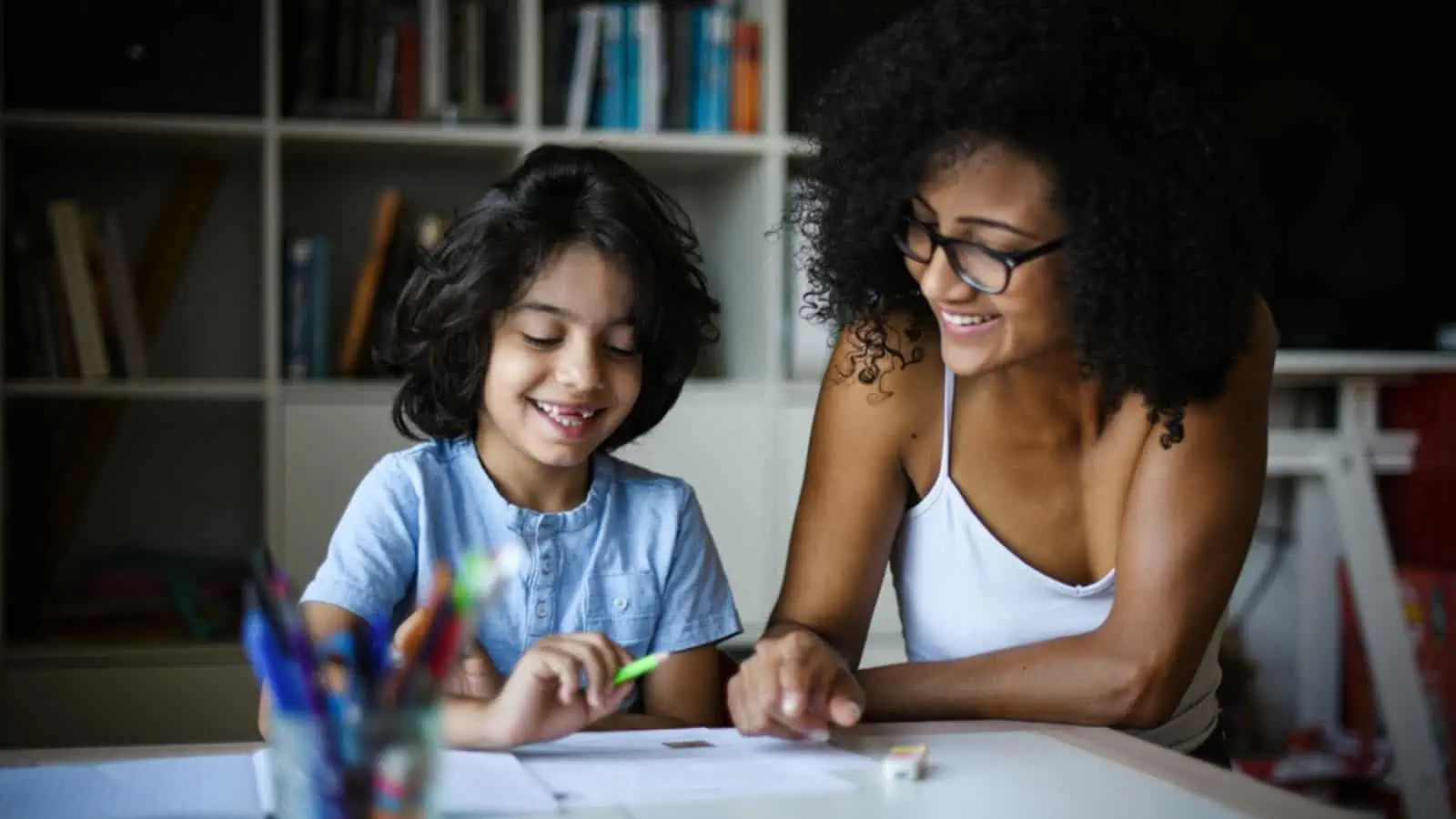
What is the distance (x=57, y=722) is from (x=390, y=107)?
1126 mm

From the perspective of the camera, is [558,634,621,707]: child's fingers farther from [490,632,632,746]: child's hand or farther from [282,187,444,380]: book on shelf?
[282,187,444,380]: book on shelf

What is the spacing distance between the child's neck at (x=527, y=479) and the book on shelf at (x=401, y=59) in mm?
1293

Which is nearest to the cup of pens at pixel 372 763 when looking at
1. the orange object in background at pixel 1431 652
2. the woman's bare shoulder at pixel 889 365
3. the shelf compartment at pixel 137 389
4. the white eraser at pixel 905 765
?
the white eraser at pixel 905 765

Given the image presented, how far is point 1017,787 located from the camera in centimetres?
89

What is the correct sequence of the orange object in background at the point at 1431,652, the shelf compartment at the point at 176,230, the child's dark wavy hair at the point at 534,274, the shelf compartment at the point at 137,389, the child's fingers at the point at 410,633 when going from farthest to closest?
1. the orange object in background at the point at 1431,652
2. the shelf compartment at the point at 176,230
3. the shelf compartment at the point at 137,389
4. the child's dark wavy hair at the point at 534,274
5. the child's fingers at the point at 410,633

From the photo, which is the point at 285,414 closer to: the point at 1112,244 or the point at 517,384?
the point at 517,384

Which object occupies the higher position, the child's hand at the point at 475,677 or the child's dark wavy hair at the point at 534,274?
the child's dark wavy hair at the point at 534,274

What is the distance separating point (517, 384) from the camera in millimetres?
1245

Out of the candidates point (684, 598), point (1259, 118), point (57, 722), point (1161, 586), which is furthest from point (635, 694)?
point (1259, 118)

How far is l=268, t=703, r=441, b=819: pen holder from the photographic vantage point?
537 mm

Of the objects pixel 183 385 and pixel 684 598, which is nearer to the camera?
pixel 684 598

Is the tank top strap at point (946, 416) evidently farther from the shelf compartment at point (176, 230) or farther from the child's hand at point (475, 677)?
the shelf compartment at point (176, 230)

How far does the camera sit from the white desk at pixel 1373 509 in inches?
105

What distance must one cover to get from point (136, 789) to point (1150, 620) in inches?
30.7
